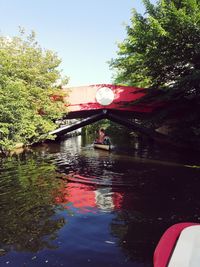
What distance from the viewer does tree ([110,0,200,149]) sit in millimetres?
19812

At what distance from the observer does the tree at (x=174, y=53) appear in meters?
19.8

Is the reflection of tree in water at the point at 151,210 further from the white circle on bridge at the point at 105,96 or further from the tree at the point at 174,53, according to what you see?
the white circle on bridge at the point at 105,96

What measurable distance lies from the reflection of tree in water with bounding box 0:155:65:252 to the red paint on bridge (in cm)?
1495

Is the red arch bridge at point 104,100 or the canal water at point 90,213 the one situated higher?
the red arch bridge at point 104,100

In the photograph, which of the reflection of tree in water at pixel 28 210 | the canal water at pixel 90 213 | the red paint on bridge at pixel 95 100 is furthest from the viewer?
the red paint on bridge at pixel 95 100

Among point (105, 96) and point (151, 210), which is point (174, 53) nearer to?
point (105, 96)

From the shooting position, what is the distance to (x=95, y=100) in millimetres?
29406

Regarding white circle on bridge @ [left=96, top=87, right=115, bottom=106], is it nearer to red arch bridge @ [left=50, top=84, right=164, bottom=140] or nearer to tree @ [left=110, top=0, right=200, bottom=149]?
red arch bridge @ [left=50, top=84, right=164, bottom=140]

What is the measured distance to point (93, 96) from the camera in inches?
1158

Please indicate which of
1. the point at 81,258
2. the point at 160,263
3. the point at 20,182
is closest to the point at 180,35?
the point at 20,182

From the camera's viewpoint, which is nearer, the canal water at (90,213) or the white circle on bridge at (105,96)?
the canal water at (90,213)

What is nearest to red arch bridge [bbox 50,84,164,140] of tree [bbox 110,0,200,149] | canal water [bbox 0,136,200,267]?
tree [bbox 110,0,200,149]

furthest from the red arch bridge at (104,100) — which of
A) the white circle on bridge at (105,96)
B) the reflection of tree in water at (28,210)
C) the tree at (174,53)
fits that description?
the reflection of tree in water at (28,210)

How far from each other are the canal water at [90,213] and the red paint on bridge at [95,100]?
1428cm
